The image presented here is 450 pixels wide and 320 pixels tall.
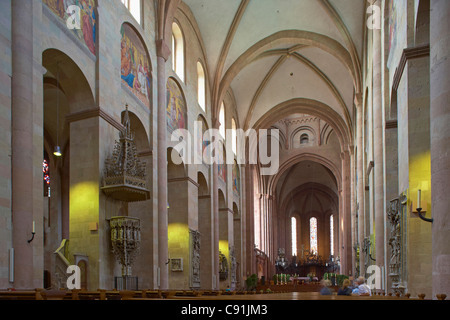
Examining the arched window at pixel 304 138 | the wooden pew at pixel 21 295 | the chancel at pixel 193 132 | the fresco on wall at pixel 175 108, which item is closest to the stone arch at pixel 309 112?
the chancel at pixel 193 132

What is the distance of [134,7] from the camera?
16.0 m

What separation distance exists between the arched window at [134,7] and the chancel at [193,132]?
2.6 inches

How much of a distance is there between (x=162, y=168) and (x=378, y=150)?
268 inches

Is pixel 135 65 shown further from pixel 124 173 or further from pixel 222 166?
pixel 222 166

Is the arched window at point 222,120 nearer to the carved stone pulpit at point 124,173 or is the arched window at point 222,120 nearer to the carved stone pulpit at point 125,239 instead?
the carved stone pulpit at point 124,173

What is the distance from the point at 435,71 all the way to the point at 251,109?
83.1ft

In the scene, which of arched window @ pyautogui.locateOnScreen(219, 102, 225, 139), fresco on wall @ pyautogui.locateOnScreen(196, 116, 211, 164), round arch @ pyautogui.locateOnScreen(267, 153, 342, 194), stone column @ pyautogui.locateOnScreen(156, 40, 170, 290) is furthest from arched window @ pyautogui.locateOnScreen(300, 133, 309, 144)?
stone column @ pyautogui.locateOnScreen(156, 40, 170, 290)

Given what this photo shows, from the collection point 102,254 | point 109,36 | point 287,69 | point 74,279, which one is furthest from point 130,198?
point 287,69

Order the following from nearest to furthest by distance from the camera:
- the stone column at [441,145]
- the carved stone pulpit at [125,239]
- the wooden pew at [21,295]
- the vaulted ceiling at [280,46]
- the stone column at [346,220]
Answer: the wooden pew at [21,295] → the stone column at [441,145] → the carved stone pulpit at [125,239] → the vaulted ceiling at [280,46] → the stone column at [346,220]

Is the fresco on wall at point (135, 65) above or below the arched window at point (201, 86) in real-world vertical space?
below

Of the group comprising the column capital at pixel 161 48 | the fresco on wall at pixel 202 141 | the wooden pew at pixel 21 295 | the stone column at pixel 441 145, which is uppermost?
the column capital at pixel 161 48

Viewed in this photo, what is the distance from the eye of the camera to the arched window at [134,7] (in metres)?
15.6
